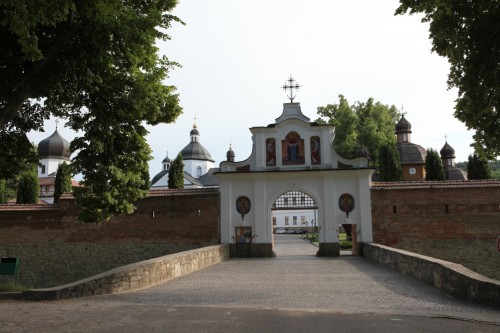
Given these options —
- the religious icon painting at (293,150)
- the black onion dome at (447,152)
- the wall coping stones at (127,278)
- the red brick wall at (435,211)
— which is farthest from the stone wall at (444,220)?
the black onion dome at (447,152)

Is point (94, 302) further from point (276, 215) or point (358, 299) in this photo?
point (276, 215)

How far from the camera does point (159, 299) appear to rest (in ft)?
28.8

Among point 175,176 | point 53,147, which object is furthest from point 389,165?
point 53,147

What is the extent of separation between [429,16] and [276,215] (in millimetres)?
62839

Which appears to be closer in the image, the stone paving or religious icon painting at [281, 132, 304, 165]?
the stone paving

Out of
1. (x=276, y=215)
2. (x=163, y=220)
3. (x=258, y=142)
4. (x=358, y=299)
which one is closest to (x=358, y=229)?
(x=258, y=142)

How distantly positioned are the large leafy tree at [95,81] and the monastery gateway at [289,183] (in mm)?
9158

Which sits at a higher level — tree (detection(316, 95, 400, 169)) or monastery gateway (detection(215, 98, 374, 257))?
tree (detection(316, 95, 400, 169))

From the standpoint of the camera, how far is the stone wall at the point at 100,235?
2280 cm

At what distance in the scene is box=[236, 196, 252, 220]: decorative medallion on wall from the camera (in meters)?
22.9

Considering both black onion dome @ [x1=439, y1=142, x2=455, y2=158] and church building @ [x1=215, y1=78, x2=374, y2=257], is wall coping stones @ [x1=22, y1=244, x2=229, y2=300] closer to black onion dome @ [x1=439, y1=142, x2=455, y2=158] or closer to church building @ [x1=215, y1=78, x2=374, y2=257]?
church building @ [x1=215, y1=78, x2=374, y2=257]

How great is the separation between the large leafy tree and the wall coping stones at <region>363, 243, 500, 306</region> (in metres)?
8.16

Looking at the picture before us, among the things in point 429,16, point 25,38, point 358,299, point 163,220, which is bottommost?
point 358,299

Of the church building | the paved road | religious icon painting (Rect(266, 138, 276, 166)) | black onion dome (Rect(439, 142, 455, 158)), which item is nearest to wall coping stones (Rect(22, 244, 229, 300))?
the paved road
